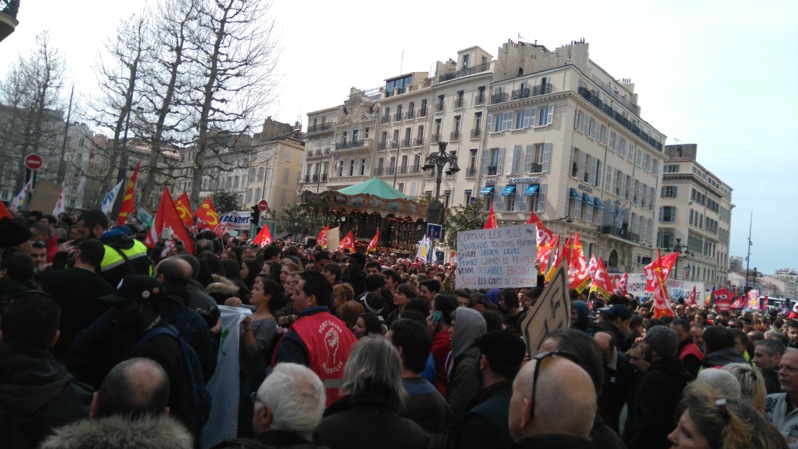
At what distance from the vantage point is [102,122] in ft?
84.4

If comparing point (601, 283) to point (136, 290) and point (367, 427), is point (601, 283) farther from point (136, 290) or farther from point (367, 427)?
point (136, 290)

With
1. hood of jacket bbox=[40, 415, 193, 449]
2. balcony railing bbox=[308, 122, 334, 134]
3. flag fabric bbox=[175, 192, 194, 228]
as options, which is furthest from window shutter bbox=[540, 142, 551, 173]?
hood of jacket bbox=[40, 415, 193, 449]

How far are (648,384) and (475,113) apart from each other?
142 ft

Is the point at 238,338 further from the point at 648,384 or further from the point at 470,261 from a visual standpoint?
the point at 470,261

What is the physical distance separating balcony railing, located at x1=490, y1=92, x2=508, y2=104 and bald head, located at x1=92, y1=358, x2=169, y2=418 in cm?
4389

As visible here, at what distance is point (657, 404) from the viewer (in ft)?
13.1

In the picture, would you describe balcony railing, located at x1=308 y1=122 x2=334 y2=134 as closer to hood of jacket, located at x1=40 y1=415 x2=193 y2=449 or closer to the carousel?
the carousel

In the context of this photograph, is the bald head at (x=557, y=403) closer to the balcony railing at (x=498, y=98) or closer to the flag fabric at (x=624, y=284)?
the flag fabric at (x=624, y=284)

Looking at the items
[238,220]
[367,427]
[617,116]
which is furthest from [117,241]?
[617,116]

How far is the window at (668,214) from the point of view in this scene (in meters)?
62.3

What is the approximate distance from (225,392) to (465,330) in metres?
1.87

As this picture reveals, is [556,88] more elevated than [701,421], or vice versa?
[556,88]

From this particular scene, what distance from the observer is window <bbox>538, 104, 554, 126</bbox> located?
40500 millimetres

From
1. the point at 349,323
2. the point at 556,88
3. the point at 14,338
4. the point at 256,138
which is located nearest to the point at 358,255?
the point at 349,323
